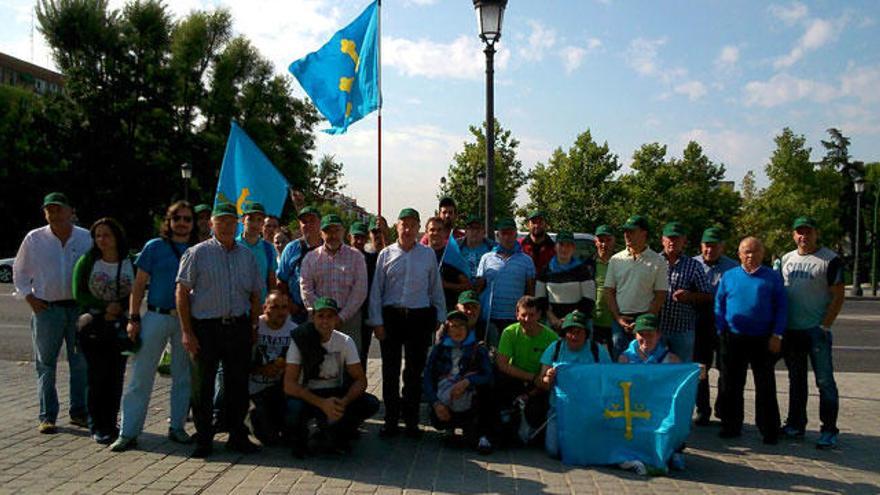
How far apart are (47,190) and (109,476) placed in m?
37.2

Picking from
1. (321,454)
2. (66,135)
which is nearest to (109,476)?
(321,454)

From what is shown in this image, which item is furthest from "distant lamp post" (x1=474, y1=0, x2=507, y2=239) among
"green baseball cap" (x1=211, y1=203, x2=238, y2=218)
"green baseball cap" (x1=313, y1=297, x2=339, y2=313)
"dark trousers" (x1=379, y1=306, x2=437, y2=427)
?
"green baseball cap" (x1=211, y1=203, x2=238, y2=218)

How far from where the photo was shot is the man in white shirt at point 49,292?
20.9 feet

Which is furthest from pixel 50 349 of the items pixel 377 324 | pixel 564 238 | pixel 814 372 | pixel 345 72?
pixel 814 372

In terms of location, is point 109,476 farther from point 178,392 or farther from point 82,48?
point 82,48

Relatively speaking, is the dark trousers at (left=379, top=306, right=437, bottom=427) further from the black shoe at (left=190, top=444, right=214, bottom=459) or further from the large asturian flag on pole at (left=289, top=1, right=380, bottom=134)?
the large asturian flag on pole at (left=289, top=1, right=380, bottom=134)

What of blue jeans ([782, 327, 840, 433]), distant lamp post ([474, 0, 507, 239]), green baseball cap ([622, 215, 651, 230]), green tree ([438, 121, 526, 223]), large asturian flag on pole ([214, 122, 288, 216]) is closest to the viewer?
blue jeans ([782, 327, 840, 433])

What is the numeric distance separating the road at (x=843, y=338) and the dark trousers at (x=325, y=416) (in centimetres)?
572

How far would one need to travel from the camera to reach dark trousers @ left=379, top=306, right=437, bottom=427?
21.4 ft

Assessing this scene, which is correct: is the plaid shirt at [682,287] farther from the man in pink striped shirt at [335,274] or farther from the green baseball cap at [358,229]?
the green baseball cap at [358,229]

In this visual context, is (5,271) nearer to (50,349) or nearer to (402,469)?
(50,349)

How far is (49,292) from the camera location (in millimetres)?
6375

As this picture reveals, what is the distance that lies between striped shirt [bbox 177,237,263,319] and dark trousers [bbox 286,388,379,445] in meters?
0.91

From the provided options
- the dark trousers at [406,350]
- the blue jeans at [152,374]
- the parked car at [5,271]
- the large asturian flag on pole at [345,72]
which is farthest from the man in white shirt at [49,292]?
the parked car at [5,271]
